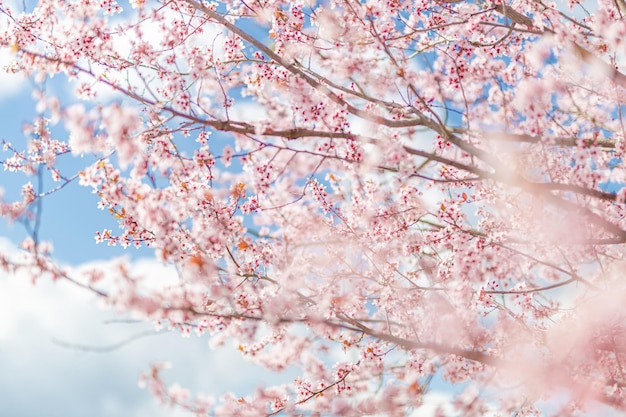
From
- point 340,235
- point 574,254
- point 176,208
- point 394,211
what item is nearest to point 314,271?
point 340,235

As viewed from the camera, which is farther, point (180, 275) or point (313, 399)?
point (313, 399)

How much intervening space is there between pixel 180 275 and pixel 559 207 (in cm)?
313

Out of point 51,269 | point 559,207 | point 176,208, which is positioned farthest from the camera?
point 176,208

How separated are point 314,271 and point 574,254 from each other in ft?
10.8

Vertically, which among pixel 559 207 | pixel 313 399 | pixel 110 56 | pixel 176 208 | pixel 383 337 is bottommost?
pixel 383 337

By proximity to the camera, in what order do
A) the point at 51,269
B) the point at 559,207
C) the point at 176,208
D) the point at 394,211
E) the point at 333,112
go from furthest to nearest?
the point at 394,211 < the point at 176,208 < the point at 333,112 < the point at 559,207 < the point at 51,269

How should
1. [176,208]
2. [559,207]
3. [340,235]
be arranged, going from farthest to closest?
[340,235], [176,208], [559,207]

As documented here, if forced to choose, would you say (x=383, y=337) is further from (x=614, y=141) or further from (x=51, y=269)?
(x=614, y=141)

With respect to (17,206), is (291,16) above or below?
above

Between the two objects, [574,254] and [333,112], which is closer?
[333,112]

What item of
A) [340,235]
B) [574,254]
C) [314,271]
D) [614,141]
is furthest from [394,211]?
[614,141]

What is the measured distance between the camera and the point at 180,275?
3.64m

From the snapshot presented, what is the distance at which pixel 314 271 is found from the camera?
22.9 ft

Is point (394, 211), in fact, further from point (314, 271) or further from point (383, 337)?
point (383, 337)
